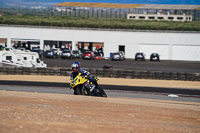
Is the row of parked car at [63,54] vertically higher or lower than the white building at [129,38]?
lower

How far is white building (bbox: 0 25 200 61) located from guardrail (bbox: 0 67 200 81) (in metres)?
39.9

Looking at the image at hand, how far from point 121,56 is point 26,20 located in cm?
2901

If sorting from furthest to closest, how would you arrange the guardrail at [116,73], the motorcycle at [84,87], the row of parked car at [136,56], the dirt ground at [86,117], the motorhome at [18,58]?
the row of parked car at [136,56] < the motorhome at [18,58] < the guardrail at [116,73] < the motorcycle at [84,87] < the dirt ground at [86,117]

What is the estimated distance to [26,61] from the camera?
35.2 metres

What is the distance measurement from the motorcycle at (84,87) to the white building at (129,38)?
182 feet

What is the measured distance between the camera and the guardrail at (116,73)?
2908 cm

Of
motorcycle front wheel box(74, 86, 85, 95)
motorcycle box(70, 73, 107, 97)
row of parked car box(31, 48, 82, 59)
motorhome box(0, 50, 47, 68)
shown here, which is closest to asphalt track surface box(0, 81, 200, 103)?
motorcycle box(70, 73, 107, 97)

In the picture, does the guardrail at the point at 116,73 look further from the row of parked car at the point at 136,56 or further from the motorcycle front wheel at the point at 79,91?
the row of parked car at the point at 136,56

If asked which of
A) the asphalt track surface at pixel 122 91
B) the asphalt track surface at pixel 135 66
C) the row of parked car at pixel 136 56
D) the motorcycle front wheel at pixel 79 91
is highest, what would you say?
the row of parked car at pixel 136 56

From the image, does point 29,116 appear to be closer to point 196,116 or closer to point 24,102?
point 24,102

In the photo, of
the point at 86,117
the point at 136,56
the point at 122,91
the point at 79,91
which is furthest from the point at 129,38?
the point at 86,117

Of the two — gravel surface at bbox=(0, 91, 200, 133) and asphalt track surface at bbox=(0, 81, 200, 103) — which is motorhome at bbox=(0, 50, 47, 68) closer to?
asphalt track surface at bbox=(0, 81, 200, 103)

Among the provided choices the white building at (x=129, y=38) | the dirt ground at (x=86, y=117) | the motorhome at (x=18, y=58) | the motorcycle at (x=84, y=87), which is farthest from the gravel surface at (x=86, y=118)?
the white building at (x=129, y=38)

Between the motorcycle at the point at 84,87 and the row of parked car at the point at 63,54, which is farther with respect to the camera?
the row of parked car at the point at 63,54
